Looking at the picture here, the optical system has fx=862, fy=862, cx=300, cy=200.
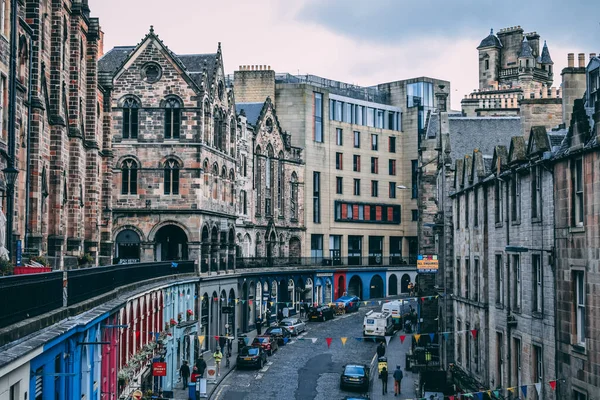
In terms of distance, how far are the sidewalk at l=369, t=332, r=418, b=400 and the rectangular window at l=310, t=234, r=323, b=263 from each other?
27059 mm

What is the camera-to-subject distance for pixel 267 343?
51.2 meters

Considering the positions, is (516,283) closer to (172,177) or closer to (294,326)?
(172,177)

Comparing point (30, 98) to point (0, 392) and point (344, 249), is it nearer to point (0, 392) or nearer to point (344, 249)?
→ point (0, 392)

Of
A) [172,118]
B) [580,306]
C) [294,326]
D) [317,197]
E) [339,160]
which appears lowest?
[294,326]

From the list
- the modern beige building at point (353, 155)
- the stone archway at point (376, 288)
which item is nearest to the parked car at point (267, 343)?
the modern beige building at point (353, 155)

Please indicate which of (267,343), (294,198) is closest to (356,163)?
(294,198)

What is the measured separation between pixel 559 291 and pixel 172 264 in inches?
967

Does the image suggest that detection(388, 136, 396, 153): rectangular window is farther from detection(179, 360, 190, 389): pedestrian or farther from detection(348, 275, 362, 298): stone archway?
detection(179, 360, 190, 389): pedestrian

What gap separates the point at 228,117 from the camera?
61.3 metres

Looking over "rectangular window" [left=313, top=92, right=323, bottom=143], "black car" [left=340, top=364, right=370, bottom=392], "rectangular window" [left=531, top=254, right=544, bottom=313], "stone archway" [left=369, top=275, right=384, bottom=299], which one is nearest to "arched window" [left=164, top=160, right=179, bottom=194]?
"black car" [left=340, top=364, right=370, bottom=392]

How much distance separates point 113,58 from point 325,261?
116 feet

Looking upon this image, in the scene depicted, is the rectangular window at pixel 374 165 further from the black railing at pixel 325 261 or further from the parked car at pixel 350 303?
the parked car at pixel 350 303

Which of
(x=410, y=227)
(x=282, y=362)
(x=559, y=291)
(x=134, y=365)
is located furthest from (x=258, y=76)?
(x=559, y=291)

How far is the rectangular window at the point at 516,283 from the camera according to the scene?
28.8 metres
